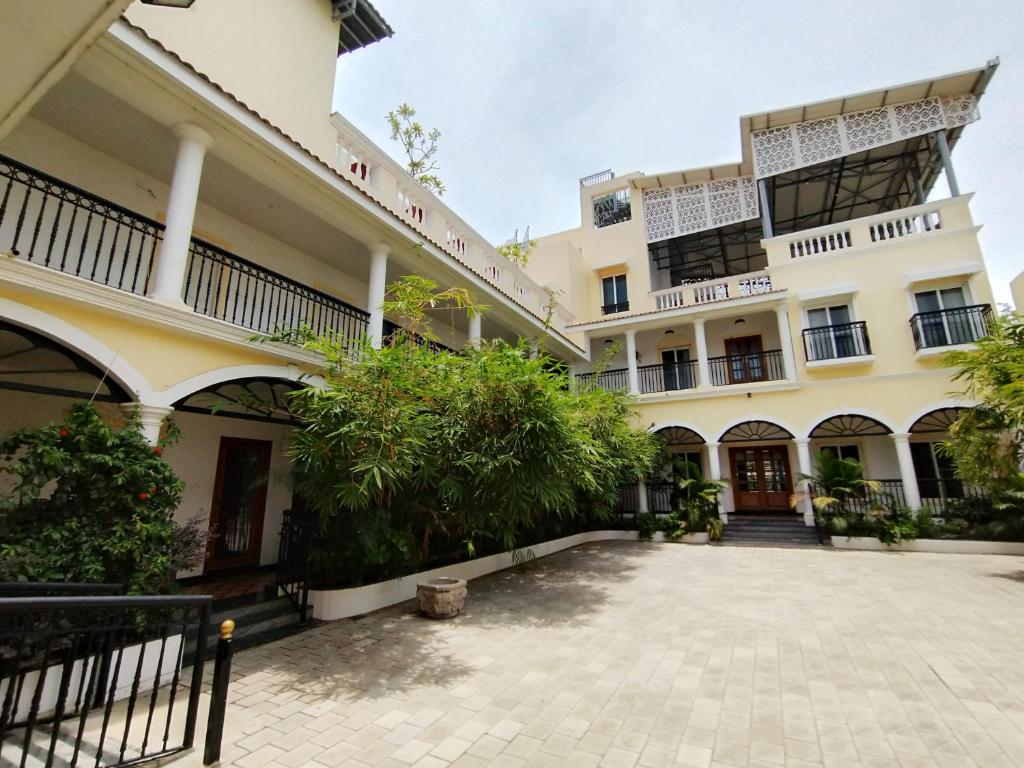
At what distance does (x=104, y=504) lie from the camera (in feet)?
12.7

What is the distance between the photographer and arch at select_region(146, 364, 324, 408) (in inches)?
190

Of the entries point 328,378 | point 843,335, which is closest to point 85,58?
point 328,378

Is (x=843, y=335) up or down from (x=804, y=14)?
down

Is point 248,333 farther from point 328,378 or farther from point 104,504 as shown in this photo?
point 104,504

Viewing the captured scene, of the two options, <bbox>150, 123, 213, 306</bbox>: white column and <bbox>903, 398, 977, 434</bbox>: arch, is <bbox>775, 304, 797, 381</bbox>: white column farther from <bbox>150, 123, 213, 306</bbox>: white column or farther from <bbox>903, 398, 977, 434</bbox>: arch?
<bbox>150, 123, 213, 306</bbox>: white column

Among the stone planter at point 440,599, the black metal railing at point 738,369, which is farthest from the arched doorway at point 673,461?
the stone planter at point 440,599

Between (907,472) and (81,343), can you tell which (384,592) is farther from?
(907,472)

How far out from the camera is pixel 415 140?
51.6 feet

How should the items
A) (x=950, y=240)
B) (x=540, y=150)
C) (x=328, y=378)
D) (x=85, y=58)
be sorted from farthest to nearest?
1. (x=950, y=240)
2. (x=540, y=150)
3. (x=328, y=378)
4. (x=85, y=58)

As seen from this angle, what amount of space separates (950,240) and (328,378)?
15867mm

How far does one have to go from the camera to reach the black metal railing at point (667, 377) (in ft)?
50.3

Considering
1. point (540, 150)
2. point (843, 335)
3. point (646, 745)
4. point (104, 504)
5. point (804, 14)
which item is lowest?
point (646, 745)

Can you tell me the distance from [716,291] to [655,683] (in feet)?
44.7

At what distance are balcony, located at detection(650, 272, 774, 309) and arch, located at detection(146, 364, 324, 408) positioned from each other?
12149mm
